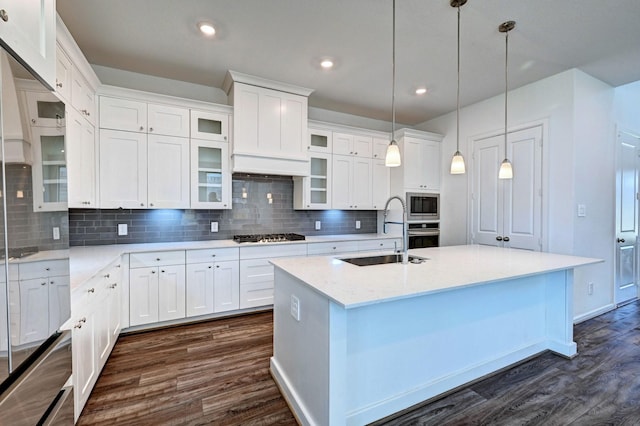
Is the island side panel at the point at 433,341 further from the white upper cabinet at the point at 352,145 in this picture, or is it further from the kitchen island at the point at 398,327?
the white upper cabinet at the point at 352,145

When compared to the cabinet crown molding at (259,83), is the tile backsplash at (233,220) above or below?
below

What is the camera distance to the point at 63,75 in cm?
211

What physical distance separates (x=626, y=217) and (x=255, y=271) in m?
4.92

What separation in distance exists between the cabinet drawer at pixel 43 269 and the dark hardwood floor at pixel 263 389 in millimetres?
1221

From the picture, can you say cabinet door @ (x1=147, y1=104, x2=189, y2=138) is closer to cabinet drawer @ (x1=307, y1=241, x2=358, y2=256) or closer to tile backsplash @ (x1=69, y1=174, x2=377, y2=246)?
tile backsplash @ (x1=69, y1=174, x2=377, y2=246)

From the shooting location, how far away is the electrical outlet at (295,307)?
181cm

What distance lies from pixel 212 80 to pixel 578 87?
4.12 meters

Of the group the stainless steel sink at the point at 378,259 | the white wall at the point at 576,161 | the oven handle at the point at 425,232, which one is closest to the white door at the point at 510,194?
the white wall at the point at 576,161

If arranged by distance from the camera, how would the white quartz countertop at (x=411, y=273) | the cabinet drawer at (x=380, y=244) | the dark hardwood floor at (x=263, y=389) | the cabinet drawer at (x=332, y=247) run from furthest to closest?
1. the cabinet drawer at (x=380, y=244)
2. the cabinet drawer at (x=332, y=247)
3. the dark hardwood floor at (x=263, y=389)
4. the white quartz countertop at (x=411, y=273)

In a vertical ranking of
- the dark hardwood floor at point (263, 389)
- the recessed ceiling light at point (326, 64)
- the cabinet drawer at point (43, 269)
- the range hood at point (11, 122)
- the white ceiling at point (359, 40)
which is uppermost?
the recessed ceiling light at point (326, 64)

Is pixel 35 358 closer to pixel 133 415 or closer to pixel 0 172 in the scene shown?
pixel 0 172

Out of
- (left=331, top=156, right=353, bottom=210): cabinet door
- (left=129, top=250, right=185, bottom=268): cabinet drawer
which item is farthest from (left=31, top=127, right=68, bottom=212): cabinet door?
(left=331, top=156, right=353, bottom=210): cabinet door

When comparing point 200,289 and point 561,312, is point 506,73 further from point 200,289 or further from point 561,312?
point 200,289

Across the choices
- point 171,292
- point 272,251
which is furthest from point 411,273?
point 171,292
